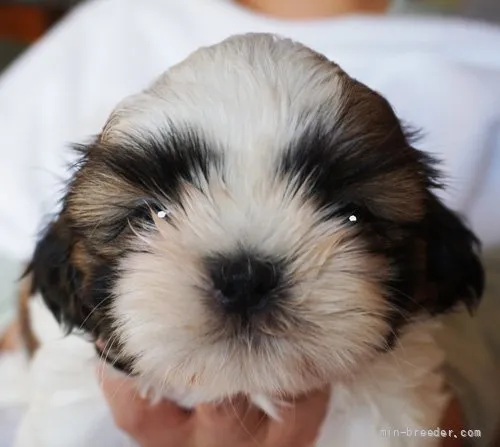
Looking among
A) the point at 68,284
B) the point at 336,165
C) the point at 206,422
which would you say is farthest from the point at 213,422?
the point at 336,165

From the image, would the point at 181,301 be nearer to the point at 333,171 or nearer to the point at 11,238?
the point at 333,171

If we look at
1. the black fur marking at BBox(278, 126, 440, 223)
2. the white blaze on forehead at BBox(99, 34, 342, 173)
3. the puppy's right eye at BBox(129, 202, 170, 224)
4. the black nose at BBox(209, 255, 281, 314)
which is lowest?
the black nose at BBox(209, 255, 281, 314)

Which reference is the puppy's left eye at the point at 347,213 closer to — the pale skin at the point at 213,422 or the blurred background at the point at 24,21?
the pale skin at the point at 213,422

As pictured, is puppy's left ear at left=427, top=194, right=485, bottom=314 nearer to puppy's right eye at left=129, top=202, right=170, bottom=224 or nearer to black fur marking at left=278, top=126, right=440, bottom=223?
black fur marking at left=278, top=126, right=440, bottom=223

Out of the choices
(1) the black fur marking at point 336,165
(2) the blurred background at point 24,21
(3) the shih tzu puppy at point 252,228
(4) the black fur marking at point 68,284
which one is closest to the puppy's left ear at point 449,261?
(3) the shih tzu puppy at point 252,228

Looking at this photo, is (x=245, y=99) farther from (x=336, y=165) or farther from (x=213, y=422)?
(x=213, y=422)

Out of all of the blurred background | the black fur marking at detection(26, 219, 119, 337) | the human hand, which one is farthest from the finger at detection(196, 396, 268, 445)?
the blurred background

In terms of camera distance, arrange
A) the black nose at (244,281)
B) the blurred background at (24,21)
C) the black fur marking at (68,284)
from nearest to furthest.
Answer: the black nose at (244,281)
the black fur marking at (68,284)
the blurred background at (24,21)
